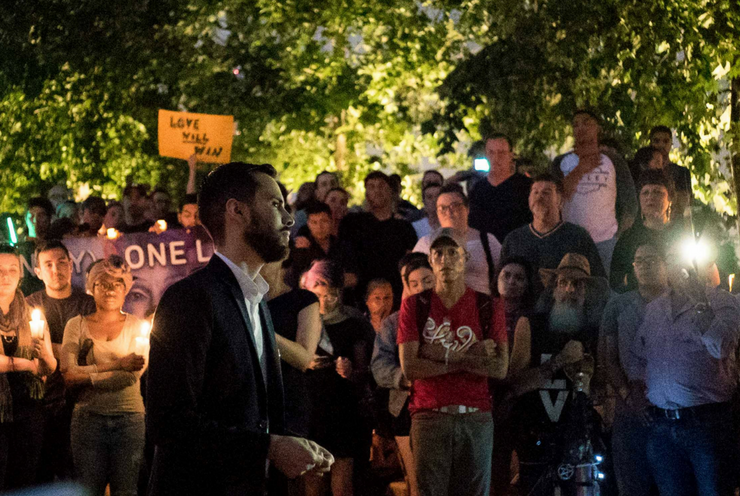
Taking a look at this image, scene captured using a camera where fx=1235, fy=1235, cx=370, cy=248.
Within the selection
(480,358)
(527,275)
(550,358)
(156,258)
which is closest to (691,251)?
(550,358)

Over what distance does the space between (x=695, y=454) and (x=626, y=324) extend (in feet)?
3.47

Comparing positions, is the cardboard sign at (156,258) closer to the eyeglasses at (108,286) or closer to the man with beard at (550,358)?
the eyeglasses at (108,286)

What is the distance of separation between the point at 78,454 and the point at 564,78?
20.7 feet

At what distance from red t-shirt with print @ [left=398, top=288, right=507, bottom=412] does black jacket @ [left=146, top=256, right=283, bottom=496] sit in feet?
13.2

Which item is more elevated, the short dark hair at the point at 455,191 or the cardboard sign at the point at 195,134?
the cardboard sign at the point at 195,134

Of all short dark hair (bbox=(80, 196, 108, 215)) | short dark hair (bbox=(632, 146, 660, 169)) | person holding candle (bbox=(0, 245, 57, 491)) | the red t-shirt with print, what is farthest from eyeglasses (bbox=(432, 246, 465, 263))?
short dark hair (bbox=(80, 196, 108, 215))

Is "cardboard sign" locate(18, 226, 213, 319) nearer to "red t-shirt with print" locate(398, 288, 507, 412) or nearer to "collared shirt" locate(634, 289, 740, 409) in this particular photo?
"red t-shirt with print" locate(398, 288, 507, 412)

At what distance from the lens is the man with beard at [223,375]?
3.91 meters

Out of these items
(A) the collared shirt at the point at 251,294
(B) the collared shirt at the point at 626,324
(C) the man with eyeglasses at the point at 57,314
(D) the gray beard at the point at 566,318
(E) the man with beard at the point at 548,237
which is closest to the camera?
(A) the collared shirt at the point at 251,294

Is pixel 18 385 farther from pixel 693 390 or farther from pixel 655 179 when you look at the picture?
pixel 655 179

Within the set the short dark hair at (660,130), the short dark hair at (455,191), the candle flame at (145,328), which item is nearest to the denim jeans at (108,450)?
the candle flame at (145,328)

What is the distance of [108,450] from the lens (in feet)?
27.9

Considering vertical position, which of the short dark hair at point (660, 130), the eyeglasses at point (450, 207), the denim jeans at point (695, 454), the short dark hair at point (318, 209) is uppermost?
the short dark hair at point (660, 130)

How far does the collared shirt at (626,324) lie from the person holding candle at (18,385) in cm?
408
